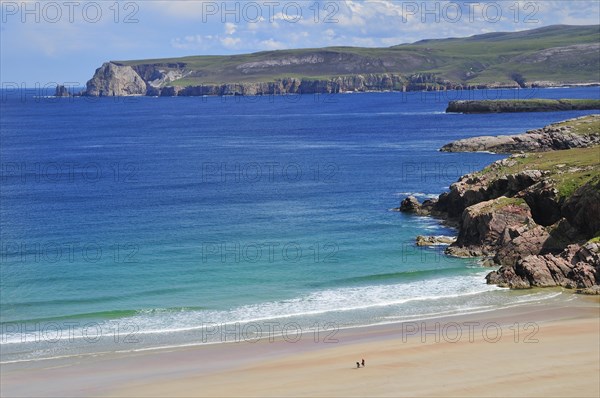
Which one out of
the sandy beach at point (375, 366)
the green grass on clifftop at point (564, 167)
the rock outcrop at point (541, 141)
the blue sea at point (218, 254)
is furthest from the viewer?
the rock outcrop at point (541, 141)

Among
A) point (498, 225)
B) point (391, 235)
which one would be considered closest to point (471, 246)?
point (498, 225)

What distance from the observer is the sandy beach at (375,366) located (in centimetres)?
3844

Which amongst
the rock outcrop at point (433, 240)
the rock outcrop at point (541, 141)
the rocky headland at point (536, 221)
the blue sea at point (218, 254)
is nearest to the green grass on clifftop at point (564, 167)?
the rocky headland at point (536, 221)

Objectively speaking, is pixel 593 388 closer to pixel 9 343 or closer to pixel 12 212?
pixel 9 343

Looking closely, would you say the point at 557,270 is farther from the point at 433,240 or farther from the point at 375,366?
the point at 375,366

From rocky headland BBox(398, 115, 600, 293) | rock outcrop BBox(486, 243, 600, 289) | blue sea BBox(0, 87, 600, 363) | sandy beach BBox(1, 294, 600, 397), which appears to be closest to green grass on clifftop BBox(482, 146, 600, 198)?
rocky headland BBox(398, 115, 600, 293)

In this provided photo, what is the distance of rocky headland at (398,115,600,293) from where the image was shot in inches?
2133

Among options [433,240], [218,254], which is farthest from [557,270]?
[218,254]

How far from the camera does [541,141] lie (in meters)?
116

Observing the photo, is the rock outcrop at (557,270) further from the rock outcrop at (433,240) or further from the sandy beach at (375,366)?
the rock outcrop at (433,240)

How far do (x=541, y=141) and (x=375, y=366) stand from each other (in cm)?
8284

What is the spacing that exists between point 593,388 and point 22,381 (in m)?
28.4

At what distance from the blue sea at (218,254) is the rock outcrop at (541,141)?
4.17 meters

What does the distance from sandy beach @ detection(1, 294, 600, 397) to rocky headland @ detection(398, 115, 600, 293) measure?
17.5ft
